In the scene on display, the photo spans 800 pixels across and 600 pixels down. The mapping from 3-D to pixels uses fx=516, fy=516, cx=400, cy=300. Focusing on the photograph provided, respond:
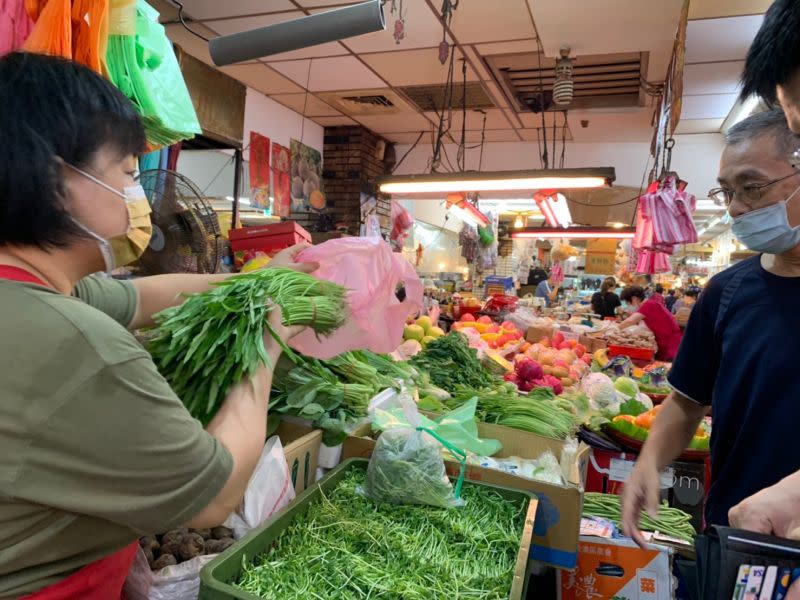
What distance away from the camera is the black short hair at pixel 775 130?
1.59 metres

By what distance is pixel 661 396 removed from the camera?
415cm

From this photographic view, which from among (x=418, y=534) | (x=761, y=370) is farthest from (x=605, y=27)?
(x=418, y=534)

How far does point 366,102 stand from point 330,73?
3.50ft

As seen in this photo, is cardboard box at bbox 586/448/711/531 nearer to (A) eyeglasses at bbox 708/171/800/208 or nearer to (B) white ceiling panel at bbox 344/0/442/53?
(A) eyeglasses at bbox 708/171/800/208

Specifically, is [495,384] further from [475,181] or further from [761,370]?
[761,370]

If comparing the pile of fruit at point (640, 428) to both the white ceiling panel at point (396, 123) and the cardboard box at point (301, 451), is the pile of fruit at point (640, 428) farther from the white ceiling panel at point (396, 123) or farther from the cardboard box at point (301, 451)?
the white ceiling panel at point (396, 123)

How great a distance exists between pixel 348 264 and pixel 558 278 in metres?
13.0

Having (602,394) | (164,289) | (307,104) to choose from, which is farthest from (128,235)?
(307,104)

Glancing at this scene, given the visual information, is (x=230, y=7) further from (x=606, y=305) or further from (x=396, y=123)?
(x=606, y=305)

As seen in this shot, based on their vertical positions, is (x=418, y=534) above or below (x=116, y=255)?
below

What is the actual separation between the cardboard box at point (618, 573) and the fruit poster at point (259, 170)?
19.2ft

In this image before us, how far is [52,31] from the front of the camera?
142cm

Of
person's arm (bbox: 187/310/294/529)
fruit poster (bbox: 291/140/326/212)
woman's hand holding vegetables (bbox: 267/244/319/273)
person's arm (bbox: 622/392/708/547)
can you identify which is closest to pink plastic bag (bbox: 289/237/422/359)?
woman's hand holding vegetables (bbox: 267/244/319/273)

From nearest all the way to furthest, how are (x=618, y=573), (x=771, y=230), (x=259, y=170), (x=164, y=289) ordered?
(x=771, y=230), (x=164, y=289), (x=618, y=573), (x=259, y=170)
